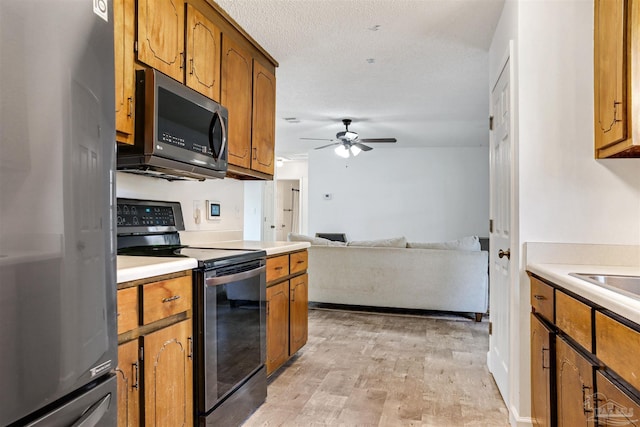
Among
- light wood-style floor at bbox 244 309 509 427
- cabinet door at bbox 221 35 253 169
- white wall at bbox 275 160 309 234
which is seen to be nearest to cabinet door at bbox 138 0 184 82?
cabinet door at bbox 221 35 253 169

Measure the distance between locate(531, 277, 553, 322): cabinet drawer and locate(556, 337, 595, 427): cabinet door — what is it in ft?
0.53

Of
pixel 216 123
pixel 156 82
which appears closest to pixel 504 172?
pixel 216 123

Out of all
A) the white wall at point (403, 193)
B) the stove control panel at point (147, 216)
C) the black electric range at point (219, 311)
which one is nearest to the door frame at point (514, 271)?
the black electric range at point (219, 311)

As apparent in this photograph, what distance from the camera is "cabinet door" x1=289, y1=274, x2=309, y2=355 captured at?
3180 millimetres

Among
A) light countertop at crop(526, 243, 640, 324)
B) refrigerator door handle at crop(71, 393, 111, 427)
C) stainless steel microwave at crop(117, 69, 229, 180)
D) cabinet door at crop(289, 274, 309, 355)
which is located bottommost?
cabinet door at crop(289, 274, 309, 355)

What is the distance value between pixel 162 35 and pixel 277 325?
1854 millimetres

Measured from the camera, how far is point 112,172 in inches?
39.2

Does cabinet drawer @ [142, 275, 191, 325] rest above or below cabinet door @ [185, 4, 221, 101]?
below

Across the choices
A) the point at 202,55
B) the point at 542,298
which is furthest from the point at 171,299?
the point at 542,298

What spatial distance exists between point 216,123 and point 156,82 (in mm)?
536

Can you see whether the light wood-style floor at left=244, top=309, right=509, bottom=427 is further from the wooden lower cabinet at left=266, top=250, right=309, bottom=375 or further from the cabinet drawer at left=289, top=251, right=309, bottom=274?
the cabinet drawer at left=289, top=251, right=309, bottom=274

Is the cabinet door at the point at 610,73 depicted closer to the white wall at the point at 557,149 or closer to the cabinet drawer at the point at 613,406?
the white wall at the point at 557,149

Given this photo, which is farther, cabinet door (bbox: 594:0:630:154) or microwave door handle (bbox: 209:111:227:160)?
microwave door handle (bbox: 209:111:227:160)

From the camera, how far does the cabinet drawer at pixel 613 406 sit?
3.63 ft
